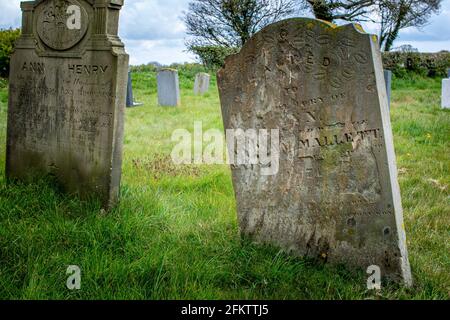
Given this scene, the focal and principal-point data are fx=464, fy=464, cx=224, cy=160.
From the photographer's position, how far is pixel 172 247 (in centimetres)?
375

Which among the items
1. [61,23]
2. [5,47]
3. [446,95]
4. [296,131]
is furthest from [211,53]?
[296,131]

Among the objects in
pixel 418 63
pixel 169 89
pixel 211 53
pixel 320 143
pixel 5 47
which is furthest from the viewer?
pixel 418 63

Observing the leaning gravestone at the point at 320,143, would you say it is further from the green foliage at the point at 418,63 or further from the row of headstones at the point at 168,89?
the green foliage at the point at 418,63

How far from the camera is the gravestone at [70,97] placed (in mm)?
4590

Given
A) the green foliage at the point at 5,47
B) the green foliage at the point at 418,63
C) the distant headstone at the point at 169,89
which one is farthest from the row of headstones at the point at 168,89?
the green foliage at the point at 418,63

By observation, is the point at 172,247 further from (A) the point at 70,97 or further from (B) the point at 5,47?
(B) the point at 5,47

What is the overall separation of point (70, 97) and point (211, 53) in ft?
56.3

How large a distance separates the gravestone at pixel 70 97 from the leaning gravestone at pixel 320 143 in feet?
4.42

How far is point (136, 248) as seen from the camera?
367cm

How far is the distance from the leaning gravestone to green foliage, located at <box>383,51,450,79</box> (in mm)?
21813

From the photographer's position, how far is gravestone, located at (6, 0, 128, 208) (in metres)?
4.59

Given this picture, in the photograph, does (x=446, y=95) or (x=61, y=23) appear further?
(x=446, y=95)
